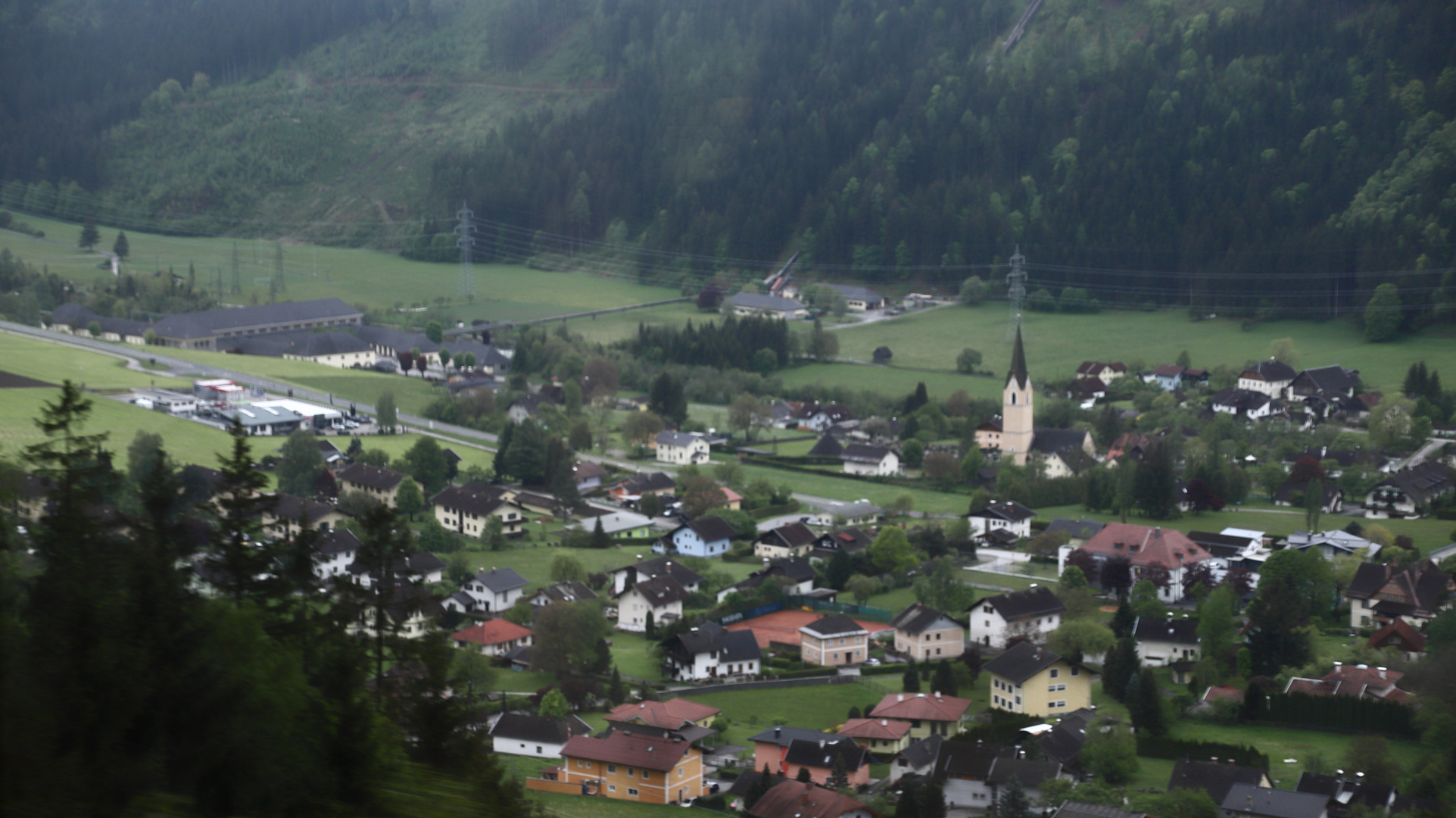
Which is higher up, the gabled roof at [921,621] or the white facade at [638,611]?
the gabled roof at [921,621]

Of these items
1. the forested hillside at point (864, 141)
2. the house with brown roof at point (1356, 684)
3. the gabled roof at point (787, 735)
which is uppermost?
the forested hillside at point (864, 141)

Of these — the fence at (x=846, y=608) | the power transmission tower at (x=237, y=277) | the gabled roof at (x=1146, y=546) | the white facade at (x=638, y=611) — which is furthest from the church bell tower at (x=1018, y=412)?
the power transmission tower at (x=237, y=277)

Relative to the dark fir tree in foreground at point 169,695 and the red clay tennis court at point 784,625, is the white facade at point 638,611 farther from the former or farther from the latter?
the dark fir tree in foreground at point 169,695

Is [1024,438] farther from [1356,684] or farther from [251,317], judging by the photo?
[251,317]

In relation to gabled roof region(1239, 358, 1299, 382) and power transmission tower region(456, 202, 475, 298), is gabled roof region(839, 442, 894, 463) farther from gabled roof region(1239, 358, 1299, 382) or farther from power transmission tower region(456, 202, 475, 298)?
power transmission tower region(456, 202, 475, 298)

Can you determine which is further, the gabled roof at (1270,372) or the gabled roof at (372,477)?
the gabled roof at (1270,372)

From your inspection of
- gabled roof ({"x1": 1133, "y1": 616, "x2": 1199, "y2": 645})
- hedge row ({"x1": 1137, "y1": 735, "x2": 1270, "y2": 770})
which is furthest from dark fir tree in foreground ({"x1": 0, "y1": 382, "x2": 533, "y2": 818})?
gabled roof ({"x1": 1133, "y1": 616, "x2": 1199, "y2": 645})

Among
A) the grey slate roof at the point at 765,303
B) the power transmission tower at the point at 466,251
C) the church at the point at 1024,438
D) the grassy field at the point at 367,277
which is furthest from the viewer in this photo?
the power transmission tower at the point at 466,251

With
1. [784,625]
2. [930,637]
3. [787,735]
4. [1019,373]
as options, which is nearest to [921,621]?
[930,637]
